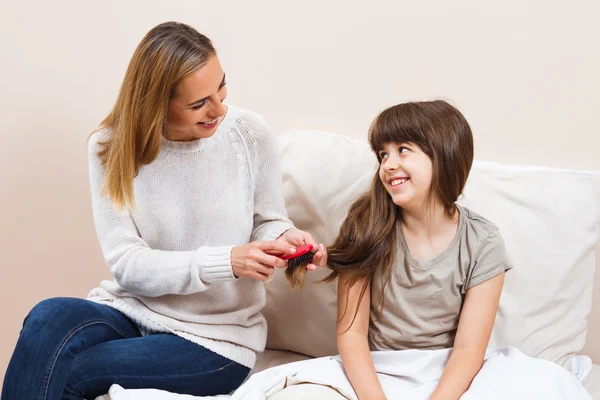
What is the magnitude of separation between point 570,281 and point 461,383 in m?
0.36

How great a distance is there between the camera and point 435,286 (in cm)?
142

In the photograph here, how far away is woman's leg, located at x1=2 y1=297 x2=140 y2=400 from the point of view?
54.3 inches

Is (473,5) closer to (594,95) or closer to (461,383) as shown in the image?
(594,95)

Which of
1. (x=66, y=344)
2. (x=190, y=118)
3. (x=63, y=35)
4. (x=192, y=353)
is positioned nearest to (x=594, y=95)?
(x=190, y=118)

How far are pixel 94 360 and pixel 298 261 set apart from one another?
43 centimetres

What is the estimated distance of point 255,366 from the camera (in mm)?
1702

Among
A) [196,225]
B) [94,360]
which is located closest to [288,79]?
[196,225]

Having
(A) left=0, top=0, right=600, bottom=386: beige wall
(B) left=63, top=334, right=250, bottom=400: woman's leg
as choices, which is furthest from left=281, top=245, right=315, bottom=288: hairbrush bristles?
(A) left=0, top=0, right=600, bottom=386: beige wall

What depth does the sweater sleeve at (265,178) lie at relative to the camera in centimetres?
160

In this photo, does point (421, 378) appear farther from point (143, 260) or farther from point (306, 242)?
point (143, 260)

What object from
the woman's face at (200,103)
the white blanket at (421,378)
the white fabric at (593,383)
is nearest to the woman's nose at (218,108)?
the woman's face at (200,103)

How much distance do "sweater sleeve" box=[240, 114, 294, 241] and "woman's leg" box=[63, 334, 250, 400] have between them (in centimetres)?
28

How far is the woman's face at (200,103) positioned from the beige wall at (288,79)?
43 centimetres

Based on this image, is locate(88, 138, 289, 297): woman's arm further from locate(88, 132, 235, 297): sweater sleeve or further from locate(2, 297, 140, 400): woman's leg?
locate(2, 297, 140, 400): woman's leg
